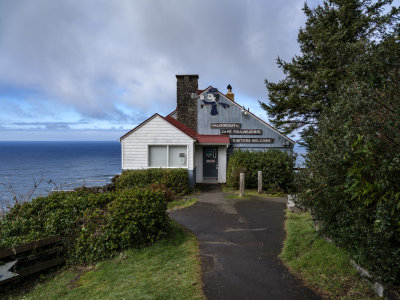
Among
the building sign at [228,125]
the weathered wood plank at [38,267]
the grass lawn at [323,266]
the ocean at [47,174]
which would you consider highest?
the building sign at [228,125]

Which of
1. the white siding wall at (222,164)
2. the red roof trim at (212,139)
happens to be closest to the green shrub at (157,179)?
the red roof trim at (212,139)

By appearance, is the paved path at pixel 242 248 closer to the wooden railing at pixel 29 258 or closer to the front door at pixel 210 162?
the wooden railing at pixel 29 258

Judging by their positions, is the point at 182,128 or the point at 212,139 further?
the point at 212,139

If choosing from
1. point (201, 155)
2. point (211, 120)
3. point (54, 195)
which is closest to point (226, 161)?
point (201, 155)

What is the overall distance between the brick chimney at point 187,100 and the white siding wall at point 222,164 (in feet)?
7.97

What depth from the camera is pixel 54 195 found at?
26.5 ft

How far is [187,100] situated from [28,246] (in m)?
13.9

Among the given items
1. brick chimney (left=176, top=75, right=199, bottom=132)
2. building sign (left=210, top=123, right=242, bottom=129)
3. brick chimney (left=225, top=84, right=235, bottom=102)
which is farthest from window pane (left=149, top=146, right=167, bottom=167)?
brick chimney (left=225, top=84, right=235, bottom=102)

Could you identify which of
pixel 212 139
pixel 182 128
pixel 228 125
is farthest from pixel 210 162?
pixel 182 128

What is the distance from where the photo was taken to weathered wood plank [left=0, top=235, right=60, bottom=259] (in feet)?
18.2

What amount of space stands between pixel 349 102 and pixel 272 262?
363cm

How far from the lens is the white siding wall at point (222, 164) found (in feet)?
58.3

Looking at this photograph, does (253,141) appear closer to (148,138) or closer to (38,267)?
(148,138)

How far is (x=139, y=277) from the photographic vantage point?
5082 mm
